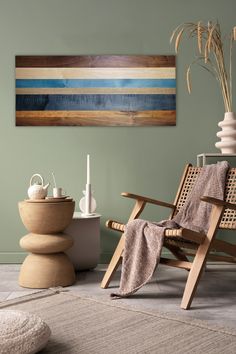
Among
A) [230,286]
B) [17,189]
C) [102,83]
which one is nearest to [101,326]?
[230,286]

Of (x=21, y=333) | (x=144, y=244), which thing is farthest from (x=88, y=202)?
(x=21, y=333)

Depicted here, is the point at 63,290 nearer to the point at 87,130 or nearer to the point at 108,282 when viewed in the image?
the point at 108,282

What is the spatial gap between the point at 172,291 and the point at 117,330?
30.4 inches

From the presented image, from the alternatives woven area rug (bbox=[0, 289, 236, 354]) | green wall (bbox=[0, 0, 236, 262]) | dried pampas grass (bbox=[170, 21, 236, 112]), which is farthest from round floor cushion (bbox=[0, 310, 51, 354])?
dried pampas grass (bbox=[170, 21, 236, 112])

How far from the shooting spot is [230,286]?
8.57 ft

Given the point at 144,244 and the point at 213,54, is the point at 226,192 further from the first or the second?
the point at 213,54

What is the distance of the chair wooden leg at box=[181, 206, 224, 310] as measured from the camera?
6.99 ft

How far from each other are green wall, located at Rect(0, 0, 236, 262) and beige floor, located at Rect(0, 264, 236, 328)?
0.60 meters

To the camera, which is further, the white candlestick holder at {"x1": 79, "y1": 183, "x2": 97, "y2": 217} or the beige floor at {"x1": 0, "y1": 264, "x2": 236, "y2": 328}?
the white candlestick holder at {"x1": 79, "y1": 183, "x2": 97, "y2": 217}

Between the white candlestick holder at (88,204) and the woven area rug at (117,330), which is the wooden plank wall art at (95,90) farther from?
the woven area rug at (117,330)

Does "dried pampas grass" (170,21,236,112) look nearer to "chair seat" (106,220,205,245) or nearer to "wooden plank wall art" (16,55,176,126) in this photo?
"wooden plank wall art" (16,55,176,126)

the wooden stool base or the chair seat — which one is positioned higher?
the chair seat

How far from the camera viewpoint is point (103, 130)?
11.1 ft

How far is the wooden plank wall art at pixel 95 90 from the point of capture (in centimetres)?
337
